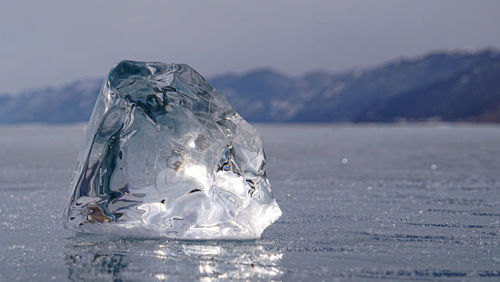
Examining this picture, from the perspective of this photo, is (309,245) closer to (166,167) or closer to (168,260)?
(168,260)

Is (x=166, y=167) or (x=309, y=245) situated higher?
(x=166, y=167)

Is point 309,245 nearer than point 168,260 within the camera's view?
No

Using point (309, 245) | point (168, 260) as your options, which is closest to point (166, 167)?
point (168, 260)

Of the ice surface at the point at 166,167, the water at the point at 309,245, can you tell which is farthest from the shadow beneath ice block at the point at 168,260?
the ice surface at the point at 166,167

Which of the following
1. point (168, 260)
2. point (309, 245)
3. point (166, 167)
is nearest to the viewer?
point (168, 260)

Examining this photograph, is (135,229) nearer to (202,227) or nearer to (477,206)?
(202,227)

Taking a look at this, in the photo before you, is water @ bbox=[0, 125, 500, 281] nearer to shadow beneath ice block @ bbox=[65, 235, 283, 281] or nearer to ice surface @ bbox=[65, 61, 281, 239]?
shadow beneath ice block @ bbox=[65, 235, 283, 281]

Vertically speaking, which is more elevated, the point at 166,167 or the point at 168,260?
the point at 166,167

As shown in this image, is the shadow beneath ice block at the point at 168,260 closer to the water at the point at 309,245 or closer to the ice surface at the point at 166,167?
the water at the point at 309,245

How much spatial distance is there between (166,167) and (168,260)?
46.6 inches

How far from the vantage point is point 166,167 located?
Answer: 528cm

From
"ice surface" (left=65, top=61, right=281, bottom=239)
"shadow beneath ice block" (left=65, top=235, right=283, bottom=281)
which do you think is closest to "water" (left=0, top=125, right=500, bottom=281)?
"shadow beneath ice block" (left=65, top=235, right=283, bottom=281)

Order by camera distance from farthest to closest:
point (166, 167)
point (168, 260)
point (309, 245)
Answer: point (166, 167) → point (309, 245) → point (168, 260)

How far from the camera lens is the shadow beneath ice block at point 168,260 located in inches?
153
